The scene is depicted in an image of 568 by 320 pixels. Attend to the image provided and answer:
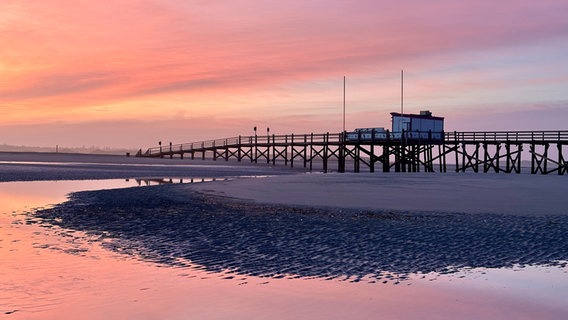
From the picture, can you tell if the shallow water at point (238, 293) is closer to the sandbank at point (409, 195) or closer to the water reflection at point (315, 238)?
the water reflection at point (315, 238)

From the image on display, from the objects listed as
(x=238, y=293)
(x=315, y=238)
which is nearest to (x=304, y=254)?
(x=315, y=238)

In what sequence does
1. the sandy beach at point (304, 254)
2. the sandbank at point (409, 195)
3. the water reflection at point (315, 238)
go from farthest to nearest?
the sandbank at point (409, 195)
the water reflection at point (315, 238)
the sandy beach at point (304, 254)

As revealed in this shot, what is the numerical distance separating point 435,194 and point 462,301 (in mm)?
15575

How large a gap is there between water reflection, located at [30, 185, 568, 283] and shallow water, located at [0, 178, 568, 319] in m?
0.57

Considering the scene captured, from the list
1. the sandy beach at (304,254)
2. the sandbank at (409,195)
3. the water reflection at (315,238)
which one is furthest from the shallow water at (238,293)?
the sandbank at (409,195)

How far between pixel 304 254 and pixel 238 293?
123 inches

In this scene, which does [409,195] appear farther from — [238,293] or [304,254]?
[238,293]

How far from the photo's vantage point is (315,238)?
13062 millimetres

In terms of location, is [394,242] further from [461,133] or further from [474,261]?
[461,133]

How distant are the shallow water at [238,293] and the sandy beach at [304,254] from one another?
0.09 ft

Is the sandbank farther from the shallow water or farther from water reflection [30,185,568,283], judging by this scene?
the shallow water

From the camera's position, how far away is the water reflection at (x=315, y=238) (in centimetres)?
1040

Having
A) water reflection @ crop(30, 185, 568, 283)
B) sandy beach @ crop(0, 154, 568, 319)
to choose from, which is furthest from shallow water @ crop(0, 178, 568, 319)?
water reflection @ crop(30, 185, 568, 283)

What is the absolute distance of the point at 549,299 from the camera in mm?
8117
